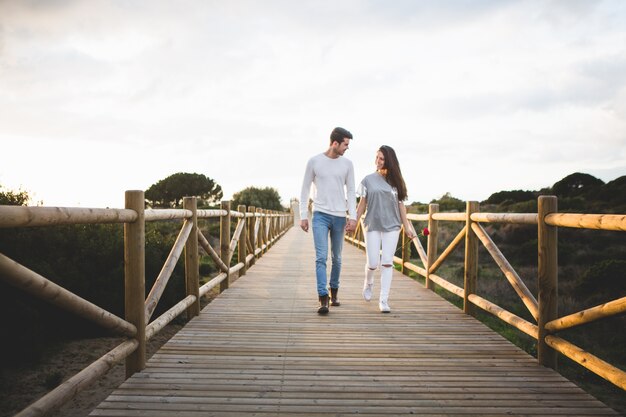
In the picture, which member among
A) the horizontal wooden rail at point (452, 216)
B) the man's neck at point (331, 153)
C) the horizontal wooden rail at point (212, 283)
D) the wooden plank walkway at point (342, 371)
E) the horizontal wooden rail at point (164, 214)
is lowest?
the wooden plank walkway at point (342, 371)

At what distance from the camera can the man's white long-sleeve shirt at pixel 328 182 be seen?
15.8 feet

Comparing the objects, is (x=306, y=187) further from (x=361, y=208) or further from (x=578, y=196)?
(x=578, y=196)

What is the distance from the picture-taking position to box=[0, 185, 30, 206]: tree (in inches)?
312

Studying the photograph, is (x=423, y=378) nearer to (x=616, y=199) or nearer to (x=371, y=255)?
(x=371, y=255)

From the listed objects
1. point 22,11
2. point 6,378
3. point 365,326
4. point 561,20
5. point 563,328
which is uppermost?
point 22,11

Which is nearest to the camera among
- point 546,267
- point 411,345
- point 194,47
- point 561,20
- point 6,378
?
point 546,267

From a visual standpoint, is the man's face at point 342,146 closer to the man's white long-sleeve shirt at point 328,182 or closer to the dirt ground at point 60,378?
the man's white long-sleeve shirt at point 328,182

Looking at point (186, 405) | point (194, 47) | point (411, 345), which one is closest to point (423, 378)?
point (411, 345)

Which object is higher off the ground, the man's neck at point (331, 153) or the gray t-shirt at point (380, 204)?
the man's neck at point (331, 153)

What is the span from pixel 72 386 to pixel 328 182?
3.21m

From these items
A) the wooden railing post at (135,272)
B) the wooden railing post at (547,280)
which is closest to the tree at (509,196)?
the wooden railing post at (547,280)

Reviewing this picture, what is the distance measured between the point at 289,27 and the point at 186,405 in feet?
29.5

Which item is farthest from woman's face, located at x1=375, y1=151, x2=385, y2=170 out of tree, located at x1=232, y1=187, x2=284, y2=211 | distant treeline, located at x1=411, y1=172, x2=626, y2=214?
tree, located at x1=232, y1=187, x2=284, y2=211

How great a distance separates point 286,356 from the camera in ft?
11.3
